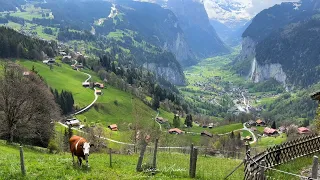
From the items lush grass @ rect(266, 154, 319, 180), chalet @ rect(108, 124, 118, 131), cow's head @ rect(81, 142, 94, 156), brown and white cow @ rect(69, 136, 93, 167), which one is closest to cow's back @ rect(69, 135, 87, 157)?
brown and white cow @ rect(69, 136, 93, 167)

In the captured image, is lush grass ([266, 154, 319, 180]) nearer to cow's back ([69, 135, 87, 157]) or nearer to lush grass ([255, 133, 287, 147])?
cow's back ([69, 135, 87, 157])

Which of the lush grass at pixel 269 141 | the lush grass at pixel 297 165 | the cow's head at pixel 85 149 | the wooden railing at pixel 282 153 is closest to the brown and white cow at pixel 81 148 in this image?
the cow's head at pixel 85 149

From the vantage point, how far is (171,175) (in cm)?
2491

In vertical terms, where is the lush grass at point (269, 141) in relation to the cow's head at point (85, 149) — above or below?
below

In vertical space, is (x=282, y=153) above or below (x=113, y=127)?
above

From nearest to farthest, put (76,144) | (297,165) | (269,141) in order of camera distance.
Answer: (76,144) < (297,165) < (269,141)

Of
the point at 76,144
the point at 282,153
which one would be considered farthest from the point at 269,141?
the point at 76,144

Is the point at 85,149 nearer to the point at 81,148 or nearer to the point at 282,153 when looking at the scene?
the point at 81,148

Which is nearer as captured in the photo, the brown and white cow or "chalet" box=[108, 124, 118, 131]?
the brown and white cow

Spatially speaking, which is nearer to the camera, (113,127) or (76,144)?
(76,144)

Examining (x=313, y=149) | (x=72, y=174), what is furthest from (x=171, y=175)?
(x=313, y=149)

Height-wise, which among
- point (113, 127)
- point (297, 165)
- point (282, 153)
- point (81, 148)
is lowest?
point (113, 127)

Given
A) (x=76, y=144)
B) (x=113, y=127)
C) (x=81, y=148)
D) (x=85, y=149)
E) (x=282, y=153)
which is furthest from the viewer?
(x=113, y=127)

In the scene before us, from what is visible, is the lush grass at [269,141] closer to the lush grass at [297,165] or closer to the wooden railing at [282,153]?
the wooden railing at [282,153]
